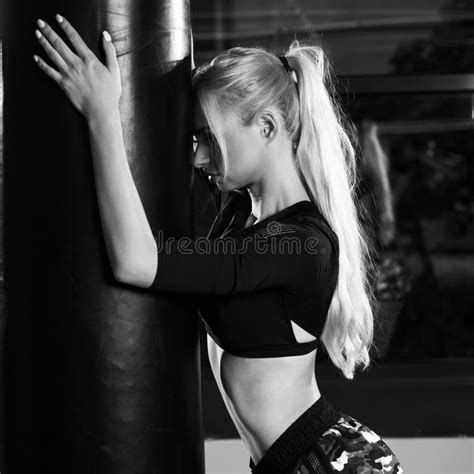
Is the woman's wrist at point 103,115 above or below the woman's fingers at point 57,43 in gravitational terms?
below

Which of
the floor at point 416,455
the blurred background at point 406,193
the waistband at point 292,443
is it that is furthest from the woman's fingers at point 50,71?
the floor at point 416,455

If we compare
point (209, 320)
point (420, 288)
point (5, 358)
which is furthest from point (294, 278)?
point (420, 288)

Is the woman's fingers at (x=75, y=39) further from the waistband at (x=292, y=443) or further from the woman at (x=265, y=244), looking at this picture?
the waistband at (x=292, y=443)

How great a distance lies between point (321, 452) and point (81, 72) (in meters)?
0.79

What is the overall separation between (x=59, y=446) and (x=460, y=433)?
3014mm

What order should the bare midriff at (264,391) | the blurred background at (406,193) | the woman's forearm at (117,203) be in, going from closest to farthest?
the woman's forearm at (117,203), the bare midriff at (264,391), the blurred background at (406,193)

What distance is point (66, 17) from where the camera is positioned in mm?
1381

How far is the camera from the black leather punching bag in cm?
139

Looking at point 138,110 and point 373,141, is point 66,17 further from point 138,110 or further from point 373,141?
point 373,141

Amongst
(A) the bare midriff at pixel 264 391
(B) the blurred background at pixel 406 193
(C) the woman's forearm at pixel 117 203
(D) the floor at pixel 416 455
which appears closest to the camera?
(C) the woman's forearm at pixel 117 203

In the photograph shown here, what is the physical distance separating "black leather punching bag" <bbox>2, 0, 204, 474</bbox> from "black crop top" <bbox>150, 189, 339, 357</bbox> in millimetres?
86

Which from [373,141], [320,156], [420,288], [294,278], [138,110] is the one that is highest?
[138,110]

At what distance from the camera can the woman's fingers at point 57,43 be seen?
135 centimetres

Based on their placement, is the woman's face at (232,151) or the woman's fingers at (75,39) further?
the woman's face at (232,151)
